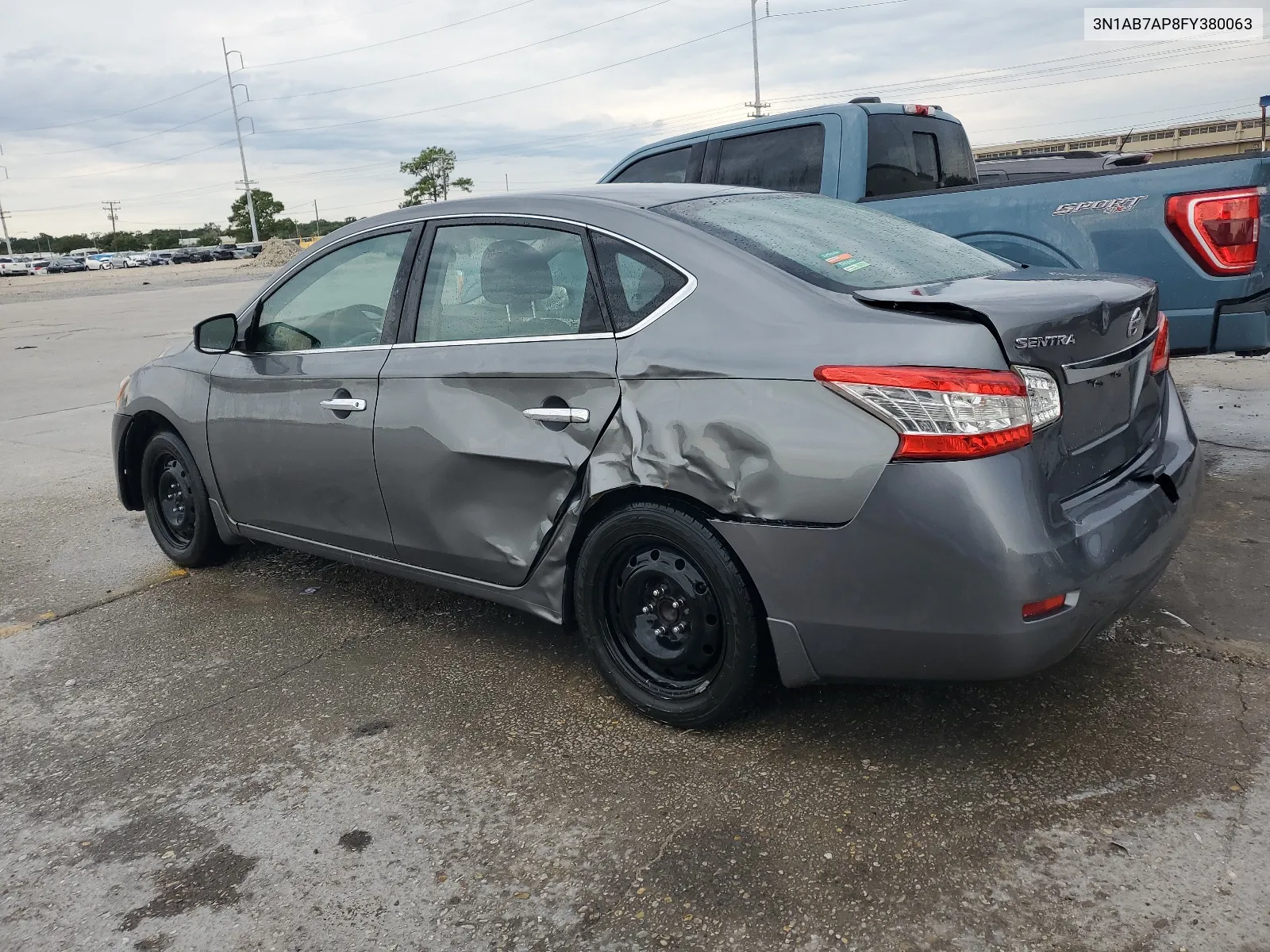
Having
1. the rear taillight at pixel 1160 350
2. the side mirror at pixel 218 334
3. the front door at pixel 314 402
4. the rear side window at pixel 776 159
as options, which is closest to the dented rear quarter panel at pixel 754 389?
the rear taillight at pixel 1160 350

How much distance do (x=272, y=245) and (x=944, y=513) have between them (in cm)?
5837

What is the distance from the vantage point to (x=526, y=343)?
10.9ft

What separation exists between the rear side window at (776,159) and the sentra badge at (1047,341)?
12.2 feet

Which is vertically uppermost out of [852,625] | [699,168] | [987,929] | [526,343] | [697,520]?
[699,168]

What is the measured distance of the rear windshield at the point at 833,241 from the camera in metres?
3.00

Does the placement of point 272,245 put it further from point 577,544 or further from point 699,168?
point 577,544

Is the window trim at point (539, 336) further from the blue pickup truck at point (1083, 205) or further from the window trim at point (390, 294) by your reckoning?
the blue pickup truck at point (1083, 205)

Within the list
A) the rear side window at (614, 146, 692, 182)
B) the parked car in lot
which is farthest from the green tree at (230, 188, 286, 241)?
the rear side window at (614, 146, 692, 182)

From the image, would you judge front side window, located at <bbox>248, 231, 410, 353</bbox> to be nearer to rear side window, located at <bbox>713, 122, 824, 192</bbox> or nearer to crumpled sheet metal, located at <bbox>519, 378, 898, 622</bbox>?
crumpled sheet metal, located at <bbox>519, 378, 898, 622</bbox>

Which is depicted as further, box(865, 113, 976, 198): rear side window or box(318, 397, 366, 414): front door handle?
box(865, 113, 976, 198): rear side window

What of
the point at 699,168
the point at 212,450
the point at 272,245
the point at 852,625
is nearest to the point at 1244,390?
the point at 699,168

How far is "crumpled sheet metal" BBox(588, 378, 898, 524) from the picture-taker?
2.58 metres

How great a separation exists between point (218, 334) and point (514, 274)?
61.7 inches

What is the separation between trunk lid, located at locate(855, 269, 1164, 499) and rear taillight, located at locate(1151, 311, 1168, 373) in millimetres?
65
